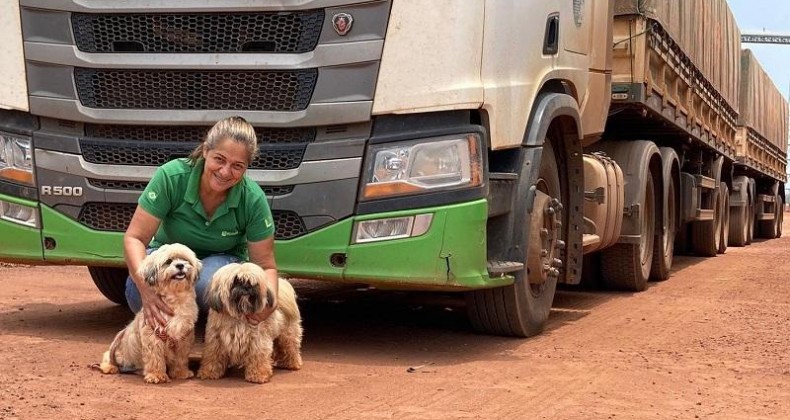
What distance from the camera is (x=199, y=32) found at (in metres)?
6.21

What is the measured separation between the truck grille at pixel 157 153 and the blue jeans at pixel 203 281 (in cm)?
59

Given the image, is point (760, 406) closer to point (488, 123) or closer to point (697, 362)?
point (697, 362)

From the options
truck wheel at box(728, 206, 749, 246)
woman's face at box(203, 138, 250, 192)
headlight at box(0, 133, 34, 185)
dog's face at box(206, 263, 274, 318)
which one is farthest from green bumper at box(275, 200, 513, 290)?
truck wheel at box(728, 206, 749, 246)

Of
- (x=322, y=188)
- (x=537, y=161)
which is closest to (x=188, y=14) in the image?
(x=322, y=188)

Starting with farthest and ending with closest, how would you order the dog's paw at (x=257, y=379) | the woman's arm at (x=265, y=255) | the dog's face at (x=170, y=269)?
the woman's arm at (x=265, y=255) → the dog's paw at (x=257, y=379) → the dog's face at (x=170, y=269)

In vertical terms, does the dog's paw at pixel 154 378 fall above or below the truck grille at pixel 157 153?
below

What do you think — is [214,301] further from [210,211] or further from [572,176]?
[572,176]

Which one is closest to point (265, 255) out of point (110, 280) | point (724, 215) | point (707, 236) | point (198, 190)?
point (198, 190)

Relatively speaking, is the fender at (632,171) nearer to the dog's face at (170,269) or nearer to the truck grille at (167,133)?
the truck grille at (167,133)

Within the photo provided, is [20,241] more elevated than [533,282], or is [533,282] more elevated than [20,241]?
[20,241]

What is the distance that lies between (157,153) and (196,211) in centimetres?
68

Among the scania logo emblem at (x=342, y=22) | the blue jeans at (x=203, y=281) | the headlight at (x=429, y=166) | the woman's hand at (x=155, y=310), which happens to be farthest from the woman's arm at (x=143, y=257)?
the scania logo emblem at (x=342, y=22)

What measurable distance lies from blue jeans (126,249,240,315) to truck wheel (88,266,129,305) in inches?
99.7

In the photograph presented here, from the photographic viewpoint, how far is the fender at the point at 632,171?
10336 millimetres
